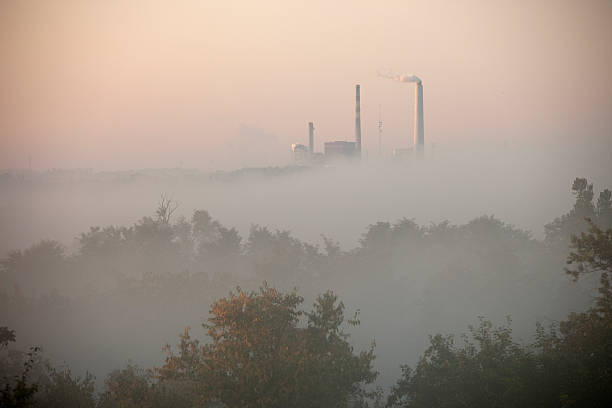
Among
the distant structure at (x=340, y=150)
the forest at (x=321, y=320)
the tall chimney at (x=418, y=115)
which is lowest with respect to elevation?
the forest at (x=321, y=320)

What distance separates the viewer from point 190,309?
166ft

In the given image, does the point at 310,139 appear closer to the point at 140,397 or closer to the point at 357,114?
the point at 357,114

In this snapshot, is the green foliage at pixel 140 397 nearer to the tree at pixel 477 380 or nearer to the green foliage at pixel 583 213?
the tree at pixel 477 380

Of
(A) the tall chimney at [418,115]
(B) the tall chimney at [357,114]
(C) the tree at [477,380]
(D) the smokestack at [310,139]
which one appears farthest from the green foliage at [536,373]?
(D) the smokestack at [310,139]

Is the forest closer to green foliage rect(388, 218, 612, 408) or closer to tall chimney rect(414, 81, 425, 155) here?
green foliage rect(388, 218, 612, 408)

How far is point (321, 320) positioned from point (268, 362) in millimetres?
4447

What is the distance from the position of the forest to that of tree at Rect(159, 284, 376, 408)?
0.23 feet

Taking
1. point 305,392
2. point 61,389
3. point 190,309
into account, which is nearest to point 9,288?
point 190,309

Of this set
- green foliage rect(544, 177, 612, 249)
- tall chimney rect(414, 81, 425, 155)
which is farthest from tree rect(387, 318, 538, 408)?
tall chimney rect(414, 81, 425, 155)

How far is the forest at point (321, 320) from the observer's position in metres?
19.5

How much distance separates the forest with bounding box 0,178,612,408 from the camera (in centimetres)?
1947

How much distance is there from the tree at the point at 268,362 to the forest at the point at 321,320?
71 mm

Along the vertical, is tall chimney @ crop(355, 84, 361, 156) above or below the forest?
above

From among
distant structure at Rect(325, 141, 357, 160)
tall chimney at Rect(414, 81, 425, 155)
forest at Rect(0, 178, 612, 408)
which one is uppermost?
tall chimney at Rect(414, 81, 425, 155)
